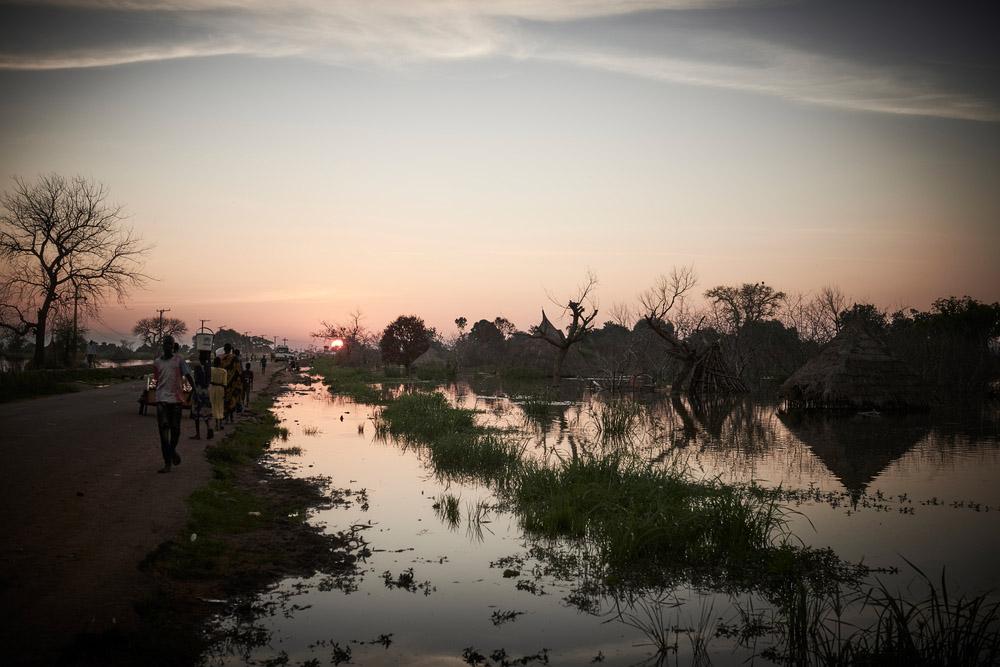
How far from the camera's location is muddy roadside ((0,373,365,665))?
4.74 m

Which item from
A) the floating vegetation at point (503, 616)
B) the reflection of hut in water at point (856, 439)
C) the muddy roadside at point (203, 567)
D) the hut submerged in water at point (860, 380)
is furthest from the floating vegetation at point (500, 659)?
the hut submerged in water at point (860, 380)

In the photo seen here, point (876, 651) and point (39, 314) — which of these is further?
point (39, 314)

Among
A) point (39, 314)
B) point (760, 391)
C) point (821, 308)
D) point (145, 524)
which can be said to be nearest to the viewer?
point (145, 524)

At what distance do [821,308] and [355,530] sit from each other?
5127cm

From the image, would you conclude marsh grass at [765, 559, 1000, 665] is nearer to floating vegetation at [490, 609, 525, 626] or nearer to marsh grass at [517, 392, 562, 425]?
floating vegetation at [490, 609, 525, 626]

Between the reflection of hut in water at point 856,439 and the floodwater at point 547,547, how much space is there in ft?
0.30

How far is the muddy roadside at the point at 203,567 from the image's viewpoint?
15.5 feet

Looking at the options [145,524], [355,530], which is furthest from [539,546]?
[145,524]

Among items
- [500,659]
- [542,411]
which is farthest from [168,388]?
[542,411]

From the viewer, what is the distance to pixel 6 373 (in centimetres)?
2533

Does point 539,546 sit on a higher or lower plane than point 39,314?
lower

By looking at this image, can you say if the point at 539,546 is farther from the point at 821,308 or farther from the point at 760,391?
the point at 821,308

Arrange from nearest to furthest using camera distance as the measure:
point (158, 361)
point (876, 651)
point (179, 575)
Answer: point (876, 651) < point (179, 575) < point (158, 361)

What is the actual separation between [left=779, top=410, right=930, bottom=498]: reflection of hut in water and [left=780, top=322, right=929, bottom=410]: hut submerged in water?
5.13ft
